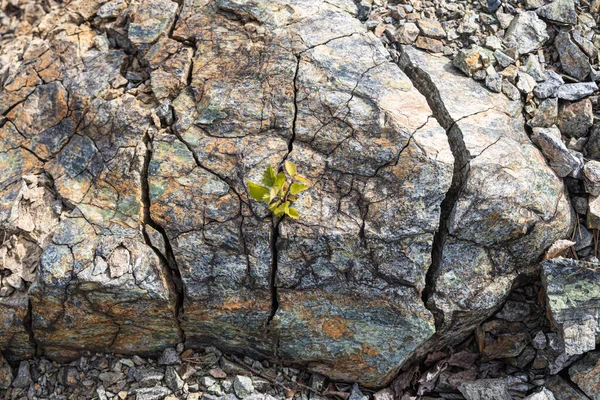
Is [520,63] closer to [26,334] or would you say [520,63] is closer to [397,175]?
[397,175]

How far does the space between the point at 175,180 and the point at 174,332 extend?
0.99 meters

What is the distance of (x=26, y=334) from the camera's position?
3.60m

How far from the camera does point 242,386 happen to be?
139 inches

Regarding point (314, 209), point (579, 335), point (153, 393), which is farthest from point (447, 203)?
point (153, 393)

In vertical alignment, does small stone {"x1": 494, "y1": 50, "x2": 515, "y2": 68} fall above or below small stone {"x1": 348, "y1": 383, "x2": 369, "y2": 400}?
above

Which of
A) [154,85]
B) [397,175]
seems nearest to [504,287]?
[397,175]

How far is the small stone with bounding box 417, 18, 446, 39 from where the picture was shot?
3932 millimetres

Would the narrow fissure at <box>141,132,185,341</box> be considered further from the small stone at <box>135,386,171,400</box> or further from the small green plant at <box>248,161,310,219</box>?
the small green plant at <box>248,161,310,219</box>

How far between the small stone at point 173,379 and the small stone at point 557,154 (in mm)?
2732

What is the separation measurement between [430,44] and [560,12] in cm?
101

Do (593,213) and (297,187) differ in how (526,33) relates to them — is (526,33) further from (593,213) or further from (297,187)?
(297,187)

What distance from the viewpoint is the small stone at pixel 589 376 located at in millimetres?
3457

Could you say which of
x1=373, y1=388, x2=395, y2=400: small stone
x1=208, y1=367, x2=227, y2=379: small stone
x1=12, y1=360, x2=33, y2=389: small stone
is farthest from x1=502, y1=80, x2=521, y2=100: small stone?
x1=12, y1=360, x2=33, y2=389: small stone

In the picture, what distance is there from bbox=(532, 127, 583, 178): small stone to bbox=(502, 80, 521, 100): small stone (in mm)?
293
